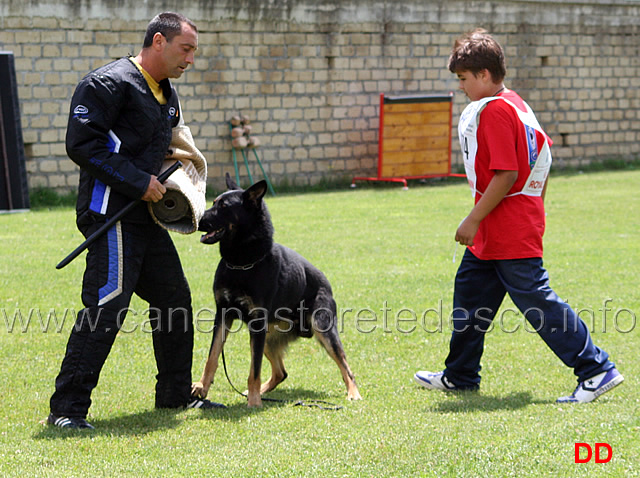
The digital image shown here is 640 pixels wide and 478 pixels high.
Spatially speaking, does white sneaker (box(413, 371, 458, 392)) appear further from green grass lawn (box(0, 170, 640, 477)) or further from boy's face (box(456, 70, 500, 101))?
boy's face (box(456, 70, 500, 101))

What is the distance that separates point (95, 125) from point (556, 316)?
2888 mm

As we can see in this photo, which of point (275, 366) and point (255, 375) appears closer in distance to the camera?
point (255, 375)

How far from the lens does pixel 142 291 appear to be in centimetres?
502

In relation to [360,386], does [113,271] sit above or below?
above

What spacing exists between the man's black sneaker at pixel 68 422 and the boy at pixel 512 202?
7.82 ft

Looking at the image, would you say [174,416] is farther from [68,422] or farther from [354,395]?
[354,395]

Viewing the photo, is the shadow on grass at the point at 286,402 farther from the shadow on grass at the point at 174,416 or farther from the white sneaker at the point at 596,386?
the white sneaker at the point at 596,386

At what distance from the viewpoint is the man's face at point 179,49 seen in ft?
15.3

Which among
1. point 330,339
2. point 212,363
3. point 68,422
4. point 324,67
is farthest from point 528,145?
point 324,67

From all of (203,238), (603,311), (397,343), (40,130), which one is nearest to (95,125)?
(203,238)

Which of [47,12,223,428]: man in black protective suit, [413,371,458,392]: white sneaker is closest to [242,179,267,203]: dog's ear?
[47,12,223,428]: man in black protective suit

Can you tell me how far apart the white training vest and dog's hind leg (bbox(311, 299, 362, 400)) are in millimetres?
1342

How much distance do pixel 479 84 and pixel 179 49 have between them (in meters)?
1.84

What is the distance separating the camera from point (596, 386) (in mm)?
5121
